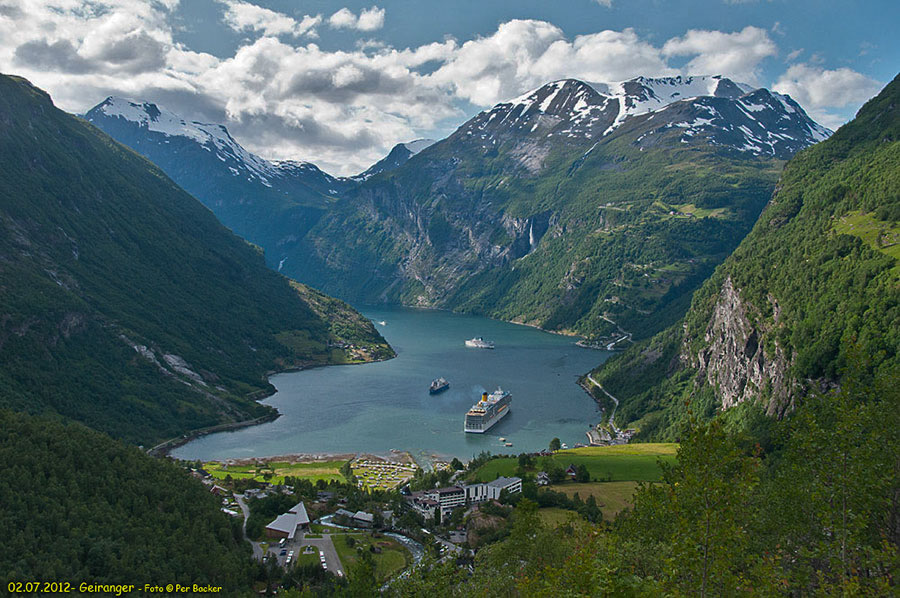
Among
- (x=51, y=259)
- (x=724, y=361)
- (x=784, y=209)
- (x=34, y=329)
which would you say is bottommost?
(x=724, y=361)

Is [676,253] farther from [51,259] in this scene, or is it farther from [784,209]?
[51,259]

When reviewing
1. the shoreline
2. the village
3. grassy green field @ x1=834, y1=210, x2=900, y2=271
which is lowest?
the village

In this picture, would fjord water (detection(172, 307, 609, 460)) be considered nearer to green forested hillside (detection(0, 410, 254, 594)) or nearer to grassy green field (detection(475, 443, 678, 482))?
grassy green field (detection(475, 443, 678, 482))

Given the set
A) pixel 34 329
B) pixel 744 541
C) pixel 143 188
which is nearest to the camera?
pixel 744 541

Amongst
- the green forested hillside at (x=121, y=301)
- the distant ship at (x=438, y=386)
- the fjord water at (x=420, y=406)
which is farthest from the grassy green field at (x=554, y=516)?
the distant ship at (x=438, y=386)

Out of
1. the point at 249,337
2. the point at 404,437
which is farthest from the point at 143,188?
the point at 404,437

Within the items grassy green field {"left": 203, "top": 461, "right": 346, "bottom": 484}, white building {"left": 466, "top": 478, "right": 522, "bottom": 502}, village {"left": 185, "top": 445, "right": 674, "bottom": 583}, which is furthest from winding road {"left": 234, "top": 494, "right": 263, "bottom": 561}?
white building {"left": 466, "top": 478, "right": 522, "bottom": 502}

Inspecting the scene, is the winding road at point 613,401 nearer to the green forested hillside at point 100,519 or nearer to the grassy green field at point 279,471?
the grassy green field at point 279,471

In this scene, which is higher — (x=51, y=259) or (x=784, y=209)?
(x=51, y=259)
